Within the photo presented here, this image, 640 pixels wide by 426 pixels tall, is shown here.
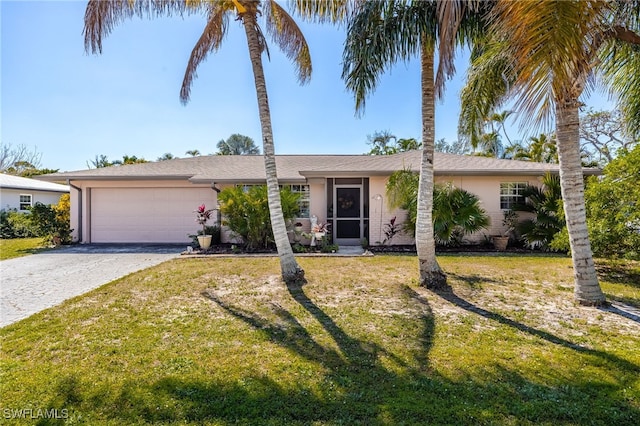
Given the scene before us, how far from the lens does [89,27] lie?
6754mm

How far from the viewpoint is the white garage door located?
14.7 meters

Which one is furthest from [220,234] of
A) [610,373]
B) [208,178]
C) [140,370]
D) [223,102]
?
[610,373]

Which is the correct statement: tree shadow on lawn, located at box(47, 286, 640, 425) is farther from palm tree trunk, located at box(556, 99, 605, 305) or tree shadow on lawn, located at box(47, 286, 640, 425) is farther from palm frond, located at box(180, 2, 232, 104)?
palm frond, located at box(180, 2, 232, 104)

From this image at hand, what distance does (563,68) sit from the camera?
3.42m

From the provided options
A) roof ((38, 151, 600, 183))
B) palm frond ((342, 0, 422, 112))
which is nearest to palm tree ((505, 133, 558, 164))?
roof ((38, 151, 600, 183))

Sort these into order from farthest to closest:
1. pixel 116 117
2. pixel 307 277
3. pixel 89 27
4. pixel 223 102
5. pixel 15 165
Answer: pixel 15 165 < pixel 116 117 < pixel 223 102 < pixel 307 277 < pixel 89 27

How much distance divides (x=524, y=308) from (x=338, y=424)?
15.6 ft

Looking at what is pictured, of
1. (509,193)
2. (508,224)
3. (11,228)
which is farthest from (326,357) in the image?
(11,228)

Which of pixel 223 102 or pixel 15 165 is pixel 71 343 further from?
pixel 15 165

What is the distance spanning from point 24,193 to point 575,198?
1085 inches

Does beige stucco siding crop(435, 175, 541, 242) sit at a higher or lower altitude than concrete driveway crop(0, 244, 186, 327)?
higher

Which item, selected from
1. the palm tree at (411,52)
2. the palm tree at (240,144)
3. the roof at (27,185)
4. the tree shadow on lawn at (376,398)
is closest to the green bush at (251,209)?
the palm tree at (411,52)

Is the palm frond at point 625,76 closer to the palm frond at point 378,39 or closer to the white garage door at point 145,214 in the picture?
the palm frond at point 378,39

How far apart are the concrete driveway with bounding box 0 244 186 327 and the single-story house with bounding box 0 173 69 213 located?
10.1 meters
